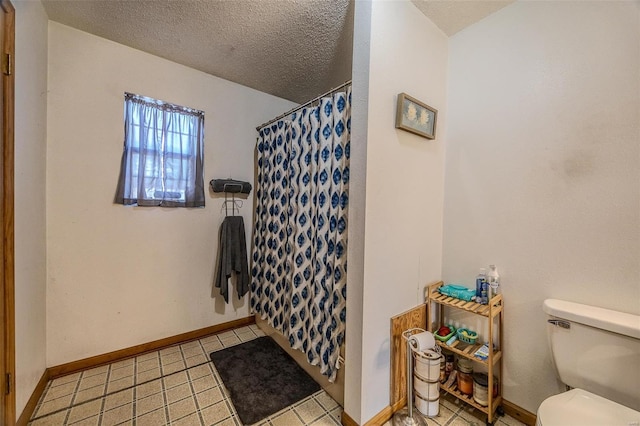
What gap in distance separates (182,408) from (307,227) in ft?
4.27

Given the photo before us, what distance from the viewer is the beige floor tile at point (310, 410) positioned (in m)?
1.41

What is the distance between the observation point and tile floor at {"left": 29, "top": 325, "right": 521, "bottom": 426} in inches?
54.3

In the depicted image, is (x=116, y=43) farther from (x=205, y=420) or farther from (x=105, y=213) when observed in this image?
(x=205, y=420)

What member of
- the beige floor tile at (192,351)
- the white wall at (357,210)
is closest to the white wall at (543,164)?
the white wall at (357,210)

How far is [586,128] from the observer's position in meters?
1.20

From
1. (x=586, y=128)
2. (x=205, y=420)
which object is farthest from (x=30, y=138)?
(x=586, y=128)

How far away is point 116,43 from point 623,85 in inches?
120

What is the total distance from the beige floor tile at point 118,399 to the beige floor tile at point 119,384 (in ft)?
0.17

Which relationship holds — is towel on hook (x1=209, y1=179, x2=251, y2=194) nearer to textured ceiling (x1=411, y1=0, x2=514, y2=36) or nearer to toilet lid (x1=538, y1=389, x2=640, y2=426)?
textured ceiling (x1=411, y1=0, x2=514, y2=36)

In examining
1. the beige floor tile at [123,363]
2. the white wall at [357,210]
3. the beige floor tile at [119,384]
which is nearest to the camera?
the white wall at [357,210]

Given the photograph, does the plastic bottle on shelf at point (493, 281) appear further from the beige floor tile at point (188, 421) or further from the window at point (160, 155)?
the window at point (160, 155)

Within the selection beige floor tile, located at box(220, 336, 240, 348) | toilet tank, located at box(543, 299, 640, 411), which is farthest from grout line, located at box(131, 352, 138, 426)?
toilet tank, located at box(543, 299, 640, 411)

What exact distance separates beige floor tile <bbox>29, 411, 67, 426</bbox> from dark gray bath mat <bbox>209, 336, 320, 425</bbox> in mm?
809

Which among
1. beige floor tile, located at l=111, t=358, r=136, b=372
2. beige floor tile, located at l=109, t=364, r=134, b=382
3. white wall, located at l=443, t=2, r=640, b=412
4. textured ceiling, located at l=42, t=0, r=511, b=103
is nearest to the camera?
white wall, located at l=443, t=2, r=640, b=412
